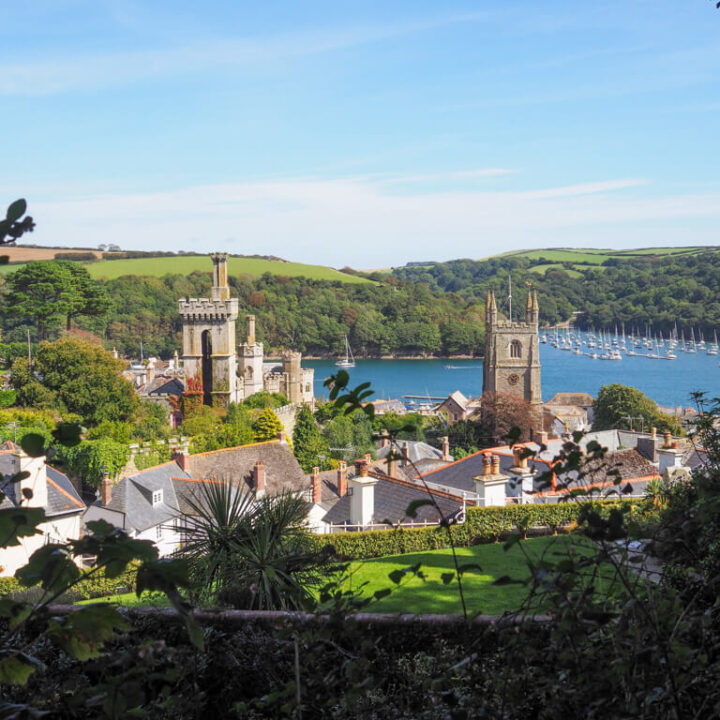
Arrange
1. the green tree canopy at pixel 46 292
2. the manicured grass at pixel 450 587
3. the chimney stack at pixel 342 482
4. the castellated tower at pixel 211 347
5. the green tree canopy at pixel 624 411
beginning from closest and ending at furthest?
the manicured grass at pixel 450 587 → the chimney stack at pixel 342 482 → the castellated tower at pixel 211 347 → the green tree canopy at pixel 624 411 → the green tree canopy at pixel 46 292

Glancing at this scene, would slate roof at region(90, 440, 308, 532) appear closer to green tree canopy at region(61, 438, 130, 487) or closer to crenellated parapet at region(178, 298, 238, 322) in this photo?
green tree canopy at region(61, 438, 130, 487)

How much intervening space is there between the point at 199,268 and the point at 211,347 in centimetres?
8694

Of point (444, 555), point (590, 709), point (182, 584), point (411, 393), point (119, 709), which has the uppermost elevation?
point (182, 584)

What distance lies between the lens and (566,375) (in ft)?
322

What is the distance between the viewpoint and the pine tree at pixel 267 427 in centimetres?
3116

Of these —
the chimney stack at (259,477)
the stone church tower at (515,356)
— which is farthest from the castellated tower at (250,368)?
the chimney stack at (259,477)

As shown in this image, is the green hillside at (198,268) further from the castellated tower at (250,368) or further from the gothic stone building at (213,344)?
the gothic stone building at (213,344)

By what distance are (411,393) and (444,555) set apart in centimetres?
7358

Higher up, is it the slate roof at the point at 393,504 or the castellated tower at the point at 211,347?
the castellated tower at the point at 211,347

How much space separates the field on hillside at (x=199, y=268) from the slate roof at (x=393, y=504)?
334 feet

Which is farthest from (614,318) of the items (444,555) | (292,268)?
(444,555)

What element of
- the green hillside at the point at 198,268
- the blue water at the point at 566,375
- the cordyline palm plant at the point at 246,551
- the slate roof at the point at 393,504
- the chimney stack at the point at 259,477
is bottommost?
the blue water at the point at 566,375

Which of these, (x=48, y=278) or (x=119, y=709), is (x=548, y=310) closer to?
(x=48, y=278)

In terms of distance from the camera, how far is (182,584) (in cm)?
166
